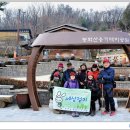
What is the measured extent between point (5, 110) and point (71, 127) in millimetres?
3576

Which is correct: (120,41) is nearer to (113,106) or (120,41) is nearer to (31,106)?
(113,106)

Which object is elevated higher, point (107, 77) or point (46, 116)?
point (107, 77)

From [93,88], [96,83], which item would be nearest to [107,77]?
[96,83]

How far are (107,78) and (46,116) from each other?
6.80ft

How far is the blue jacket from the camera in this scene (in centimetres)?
966

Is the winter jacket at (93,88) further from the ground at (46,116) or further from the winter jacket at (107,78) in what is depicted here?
the ground at (46,116)

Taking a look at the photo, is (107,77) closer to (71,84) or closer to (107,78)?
(107,78)

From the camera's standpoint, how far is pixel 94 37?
32.2ft

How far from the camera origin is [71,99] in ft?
32.4

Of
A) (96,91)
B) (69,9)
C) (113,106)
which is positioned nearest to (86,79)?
(96,91)

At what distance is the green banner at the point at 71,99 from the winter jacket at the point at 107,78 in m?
0.50

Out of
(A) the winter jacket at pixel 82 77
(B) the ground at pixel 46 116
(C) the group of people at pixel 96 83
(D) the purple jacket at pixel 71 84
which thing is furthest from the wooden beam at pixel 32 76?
(A) the winter jacket at pixel 82 77

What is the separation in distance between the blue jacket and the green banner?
51 centimetres

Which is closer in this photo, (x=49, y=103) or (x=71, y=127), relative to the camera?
(x=71, y=127)
